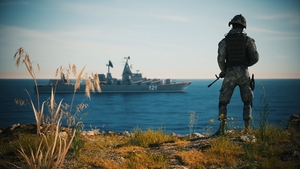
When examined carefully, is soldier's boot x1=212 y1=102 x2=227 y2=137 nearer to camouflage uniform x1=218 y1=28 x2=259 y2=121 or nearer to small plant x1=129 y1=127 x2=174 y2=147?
camouflage uniform x1=218 y1=28 x2=259 y2=121

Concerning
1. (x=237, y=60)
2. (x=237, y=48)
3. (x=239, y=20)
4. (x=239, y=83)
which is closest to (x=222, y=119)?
(x=239, y=83)

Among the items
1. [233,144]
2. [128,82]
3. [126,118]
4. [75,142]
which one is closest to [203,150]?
[233,144]

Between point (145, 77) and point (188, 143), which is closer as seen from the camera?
point (188, 143)

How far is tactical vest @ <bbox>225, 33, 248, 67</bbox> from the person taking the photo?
642cm

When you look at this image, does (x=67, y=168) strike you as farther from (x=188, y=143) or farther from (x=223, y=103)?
(x=223, y=103)

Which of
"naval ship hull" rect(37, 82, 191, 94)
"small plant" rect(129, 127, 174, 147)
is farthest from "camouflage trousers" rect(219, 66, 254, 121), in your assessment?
"naval ship hull" rect(37, 82, 191, 94)

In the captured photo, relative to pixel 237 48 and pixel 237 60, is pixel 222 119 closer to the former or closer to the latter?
pixel 237 60

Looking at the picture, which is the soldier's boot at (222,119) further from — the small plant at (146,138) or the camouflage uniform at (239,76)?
the small plant at (146,138)

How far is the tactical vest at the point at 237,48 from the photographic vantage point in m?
6.42

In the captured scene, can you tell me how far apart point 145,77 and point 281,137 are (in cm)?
8080

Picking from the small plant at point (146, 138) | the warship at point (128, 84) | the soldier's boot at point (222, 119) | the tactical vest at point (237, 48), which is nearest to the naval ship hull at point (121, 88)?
the warship at point (128, 84)

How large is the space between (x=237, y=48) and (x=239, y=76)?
684mm

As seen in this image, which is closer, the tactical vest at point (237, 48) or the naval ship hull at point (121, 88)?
the tactical vest at point (237, 48)

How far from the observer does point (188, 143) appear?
224 inches
